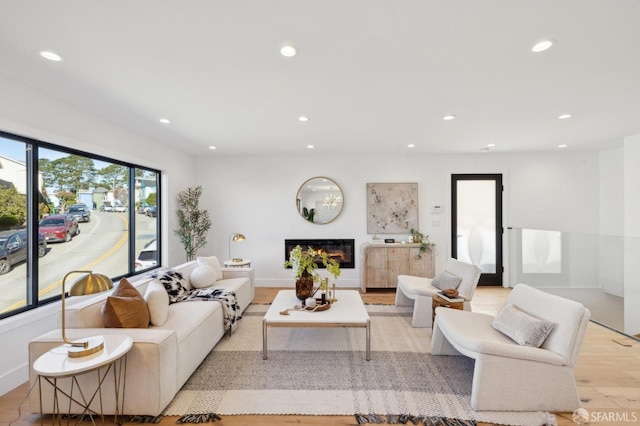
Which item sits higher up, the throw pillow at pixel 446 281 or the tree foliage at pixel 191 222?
the tree foliage at pixel 191 222

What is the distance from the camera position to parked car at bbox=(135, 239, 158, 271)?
4.11m

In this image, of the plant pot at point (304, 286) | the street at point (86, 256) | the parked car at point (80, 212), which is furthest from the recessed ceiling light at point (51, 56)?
the plant pot at point (304, 286)

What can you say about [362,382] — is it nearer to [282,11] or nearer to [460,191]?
[282,11]

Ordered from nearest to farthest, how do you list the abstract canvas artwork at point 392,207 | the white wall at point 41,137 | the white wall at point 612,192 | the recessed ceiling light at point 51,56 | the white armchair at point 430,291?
the recessed ceiling light at point 51,56, the white wall at point 41,137, the white armchair at point 430,291, the white wall at point 612,192, the abstract canvas artwork at point 392,207

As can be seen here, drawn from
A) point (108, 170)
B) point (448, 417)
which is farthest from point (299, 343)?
point (108, 170)

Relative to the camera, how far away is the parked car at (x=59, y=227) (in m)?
2.72

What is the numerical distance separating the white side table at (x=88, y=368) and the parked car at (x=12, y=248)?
1287 millimetres

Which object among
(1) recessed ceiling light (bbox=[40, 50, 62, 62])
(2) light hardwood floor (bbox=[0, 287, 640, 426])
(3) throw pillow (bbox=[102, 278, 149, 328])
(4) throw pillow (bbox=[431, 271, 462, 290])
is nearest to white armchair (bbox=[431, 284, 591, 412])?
(2) light hardwood floor (bbox=[0, 287, 640, 426])

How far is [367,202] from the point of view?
5180 mm

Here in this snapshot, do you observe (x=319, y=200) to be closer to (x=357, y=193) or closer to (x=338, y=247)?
(x=357, y=193)

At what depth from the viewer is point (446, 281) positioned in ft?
11.1

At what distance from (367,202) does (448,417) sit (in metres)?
3.70

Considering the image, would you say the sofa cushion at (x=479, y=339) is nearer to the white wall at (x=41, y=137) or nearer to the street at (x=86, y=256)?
the white wall at (x=41, y=137)

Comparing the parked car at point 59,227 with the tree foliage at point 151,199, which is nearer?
the parked car at point 59,227
